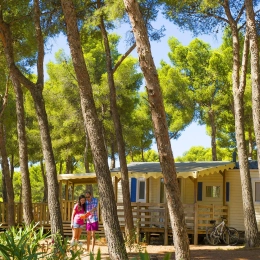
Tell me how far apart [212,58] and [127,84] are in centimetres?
444

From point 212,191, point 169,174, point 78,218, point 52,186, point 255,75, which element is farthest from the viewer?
point 212,191

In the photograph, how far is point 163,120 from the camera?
26.1 ft

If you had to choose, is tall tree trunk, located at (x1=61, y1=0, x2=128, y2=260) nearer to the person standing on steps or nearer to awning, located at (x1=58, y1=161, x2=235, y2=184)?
the person standing on steps

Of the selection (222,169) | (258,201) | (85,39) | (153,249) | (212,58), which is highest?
(212,58)

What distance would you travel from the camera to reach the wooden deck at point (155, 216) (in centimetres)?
1526

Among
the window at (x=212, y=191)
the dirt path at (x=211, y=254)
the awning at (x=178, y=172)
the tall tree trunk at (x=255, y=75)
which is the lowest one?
the dirt path at (x=211, y=254)

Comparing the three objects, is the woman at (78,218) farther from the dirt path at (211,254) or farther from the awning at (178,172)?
the awning at (178,172)

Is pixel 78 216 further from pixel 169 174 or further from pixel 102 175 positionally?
pixel 169 174

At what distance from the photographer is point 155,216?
15438 mm

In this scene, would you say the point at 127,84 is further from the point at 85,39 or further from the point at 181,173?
the point at 181,173

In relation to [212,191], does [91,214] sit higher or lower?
lower

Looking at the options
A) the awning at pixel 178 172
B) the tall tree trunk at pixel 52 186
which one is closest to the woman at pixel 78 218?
the tall tree trunk at pixel 52 186

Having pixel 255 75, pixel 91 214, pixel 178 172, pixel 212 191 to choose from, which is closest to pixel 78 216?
pixel 91 214

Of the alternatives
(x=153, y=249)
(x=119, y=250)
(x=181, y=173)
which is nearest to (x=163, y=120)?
(x=119, y=250)
